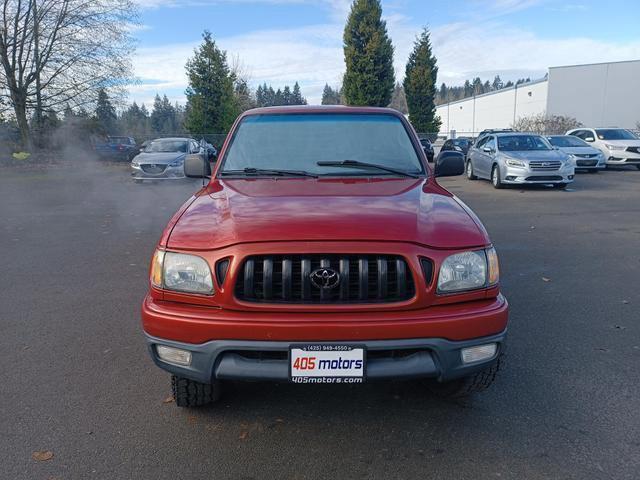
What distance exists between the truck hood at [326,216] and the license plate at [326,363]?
0.53 m

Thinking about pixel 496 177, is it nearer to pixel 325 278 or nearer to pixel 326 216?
pixel 326 216

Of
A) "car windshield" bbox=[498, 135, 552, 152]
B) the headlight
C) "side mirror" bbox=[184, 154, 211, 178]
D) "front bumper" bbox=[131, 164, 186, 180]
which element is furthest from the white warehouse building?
"side mirror" bbox=[184, 154, 211, 178]

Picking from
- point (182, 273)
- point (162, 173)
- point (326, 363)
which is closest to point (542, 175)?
point (162, 173)

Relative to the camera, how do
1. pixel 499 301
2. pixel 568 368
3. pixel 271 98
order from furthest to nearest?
pixel 271 98
pixel 568 368
pixel 499 301

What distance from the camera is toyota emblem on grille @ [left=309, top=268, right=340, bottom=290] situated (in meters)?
2.44

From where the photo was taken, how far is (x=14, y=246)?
25.4 feet

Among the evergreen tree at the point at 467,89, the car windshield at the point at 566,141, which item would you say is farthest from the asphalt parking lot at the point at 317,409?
the evergreen tree at the point at 467,89

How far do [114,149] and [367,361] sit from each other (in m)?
32.5

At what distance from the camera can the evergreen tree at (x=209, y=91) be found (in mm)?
32781

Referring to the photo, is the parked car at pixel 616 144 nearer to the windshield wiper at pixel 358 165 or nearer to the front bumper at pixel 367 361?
the windshield wiper at pixel 358 165

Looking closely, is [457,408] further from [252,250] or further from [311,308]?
[252,250]

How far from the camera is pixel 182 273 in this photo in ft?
8.50

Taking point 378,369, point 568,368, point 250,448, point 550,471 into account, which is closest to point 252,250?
point 378,369

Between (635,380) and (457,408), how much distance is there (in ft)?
4.25
